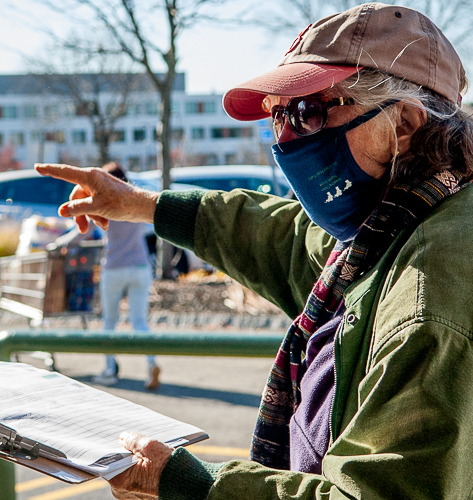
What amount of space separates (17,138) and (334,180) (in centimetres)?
5867

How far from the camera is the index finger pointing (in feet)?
6.49

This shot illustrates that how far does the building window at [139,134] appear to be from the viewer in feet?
187

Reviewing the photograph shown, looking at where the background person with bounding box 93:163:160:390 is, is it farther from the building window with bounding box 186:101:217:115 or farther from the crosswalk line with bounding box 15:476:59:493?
the building window with bounding box 186:101:217:115

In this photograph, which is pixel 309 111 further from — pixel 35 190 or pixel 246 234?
pixel 35 190

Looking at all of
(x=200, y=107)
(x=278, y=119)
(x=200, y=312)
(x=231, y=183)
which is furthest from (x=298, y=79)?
(x=200, y=107)

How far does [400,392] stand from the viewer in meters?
1.06

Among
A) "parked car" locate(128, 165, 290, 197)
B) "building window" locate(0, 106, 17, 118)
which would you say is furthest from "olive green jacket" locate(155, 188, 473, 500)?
"building window" locate(0, 106, 17, 118)

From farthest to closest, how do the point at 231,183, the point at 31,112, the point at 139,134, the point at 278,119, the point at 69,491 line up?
the point at 139,134, the point at 31,112, the point at 231,183, the point at 69,491, the point at 278,119

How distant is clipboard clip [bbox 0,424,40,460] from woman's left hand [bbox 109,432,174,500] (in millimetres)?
168

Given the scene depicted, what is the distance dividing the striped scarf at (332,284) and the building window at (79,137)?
174 ft

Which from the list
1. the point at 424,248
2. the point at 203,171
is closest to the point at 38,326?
the point at 424,248

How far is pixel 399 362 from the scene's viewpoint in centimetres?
107

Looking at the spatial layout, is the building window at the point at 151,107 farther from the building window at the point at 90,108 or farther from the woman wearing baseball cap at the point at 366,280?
the woman wearing baseball cap at the point at 366,280

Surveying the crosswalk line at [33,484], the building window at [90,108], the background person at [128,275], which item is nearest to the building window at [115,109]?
the building window at [90,108]
